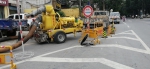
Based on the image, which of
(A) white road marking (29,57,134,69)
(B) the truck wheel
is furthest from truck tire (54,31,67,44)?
(A) white road marking (29,57,134,69)

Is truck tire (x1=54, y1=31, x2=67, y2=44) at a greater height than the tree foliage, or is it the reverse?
the tree foliage

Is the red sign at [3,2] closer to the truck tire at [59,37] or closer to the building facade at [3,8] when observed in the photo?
the building facade at [3,8]

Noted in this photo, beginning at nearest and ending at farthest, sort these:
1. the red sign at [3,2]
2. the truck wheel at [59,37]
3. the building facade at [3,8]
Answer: the truck wheel at [59,37] < the red sign at [3,2] < the building facade at [3,8]

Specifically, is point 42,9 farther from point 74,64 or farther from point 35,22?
point 74,64

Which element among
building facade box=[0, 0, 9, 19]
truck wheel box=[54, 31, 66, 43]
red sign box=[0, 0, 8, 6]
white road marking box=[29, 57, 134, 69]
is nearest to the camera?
white road marking box=[29, 57, 134, 69]

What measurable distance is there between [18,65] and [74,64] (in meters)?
1.99

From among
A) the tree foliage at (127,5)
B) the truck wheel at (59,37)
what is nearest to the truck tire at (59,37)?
the truck wheel at (59,37)

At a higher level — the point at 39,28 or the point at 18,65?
the point at 39,28

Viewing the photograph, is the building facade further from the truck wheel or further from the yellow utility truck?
the truck wheel

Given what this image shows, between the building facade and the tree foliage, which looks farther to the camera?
the tree foliage

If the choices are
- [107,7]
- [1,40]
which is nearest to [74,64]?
[1,40]

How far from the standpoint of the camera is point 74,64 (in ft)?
23.5

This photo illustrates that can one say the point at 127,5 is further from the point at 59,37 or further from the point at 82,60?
the point at 82,60

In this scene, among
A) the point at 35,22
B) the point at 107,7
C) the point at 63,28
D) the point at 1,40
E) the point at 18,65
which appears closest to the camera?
the point at 18,65
